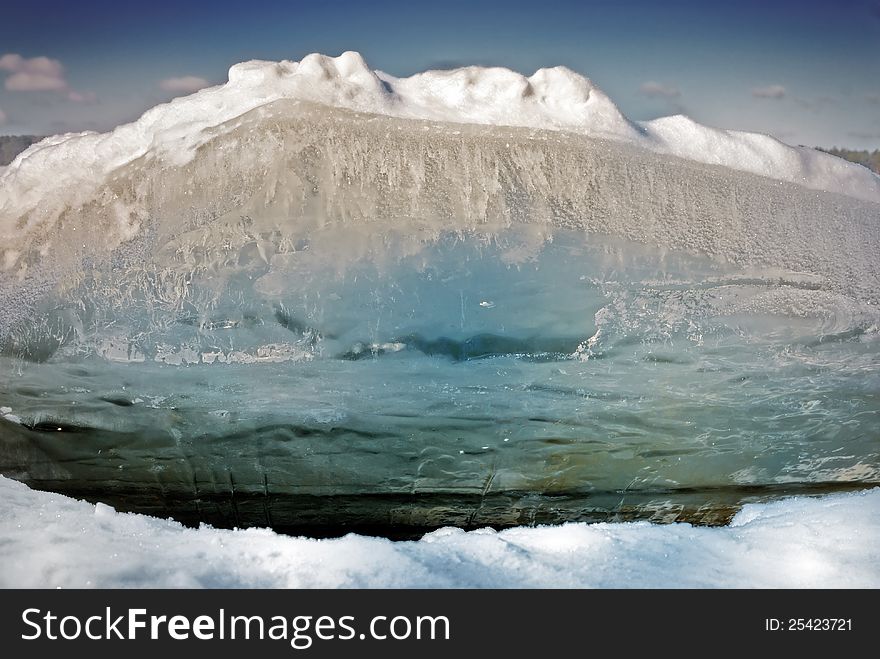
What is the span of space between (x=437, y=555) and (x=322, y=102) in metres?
1.11

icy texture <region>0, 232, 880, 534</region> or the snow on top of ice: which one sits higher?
the snow on top of ice

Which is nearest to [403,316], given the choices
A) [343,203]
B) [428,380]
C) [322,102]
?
[428,380]

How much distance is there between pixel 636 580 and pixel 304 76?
4.51 feet

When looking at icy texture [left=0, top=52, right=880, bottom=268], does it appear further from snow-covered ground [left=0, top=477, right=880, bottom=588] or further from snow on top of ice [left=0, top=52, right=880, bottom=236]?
snow-covered ground [left=0, top=477, right=880, bottom=588]

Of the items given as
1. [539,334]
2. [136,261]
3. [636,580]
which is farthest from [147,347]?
[636,580]

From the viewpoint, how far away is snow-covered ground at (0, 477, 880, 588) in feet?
4.85

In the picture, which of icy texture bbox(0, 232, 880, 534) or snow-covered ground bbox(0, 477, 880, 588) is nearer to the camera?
snow-covered ground bbox(0, 477, 880, 588)

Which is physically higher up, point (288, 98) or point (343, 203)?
point (288, 98)

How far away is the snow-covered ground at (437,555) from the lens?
1.48 meters

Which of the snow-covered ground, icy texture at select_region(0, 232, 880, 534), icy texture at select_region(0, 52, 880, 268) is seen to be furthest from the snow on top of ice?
the snow-covered ground

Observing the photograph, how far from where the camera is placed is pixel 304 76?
204 centimetres

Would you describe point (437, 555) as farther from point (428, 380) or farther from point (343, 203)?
point (343, 203)

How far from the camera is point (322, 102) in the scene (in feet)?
6.65

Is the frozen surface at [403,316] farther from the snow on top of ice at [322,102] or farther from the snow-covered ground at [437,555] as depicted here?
the snow-covered ground at [437,555]
